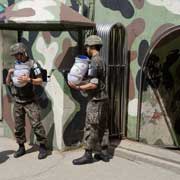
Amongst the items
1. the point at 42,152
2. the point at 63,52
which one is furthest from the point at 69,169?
the point at 63,52

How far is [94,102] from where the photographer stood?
20.6ft

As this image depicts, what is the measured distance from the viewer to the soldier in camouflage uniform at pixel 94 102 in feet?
20.1

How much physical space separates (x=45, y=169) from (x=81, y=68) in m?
1.49

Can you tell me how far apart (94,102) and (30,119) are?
1070mm

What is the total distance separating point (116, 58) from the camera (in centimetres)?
750

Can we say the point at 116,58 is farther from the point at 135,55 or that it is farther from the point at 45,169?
the point at 45,169

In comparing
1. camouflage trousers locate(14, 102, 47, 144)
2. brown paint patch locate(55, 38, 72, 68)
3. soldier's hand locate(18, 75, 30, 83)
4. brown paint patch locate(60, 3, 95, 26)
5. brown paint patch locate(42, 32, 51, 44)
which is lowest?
camouflage trousers locate(14, 102, 47, 144)

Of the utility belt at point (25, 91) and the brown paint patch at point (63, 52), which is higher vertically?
the brown paint patch at point (63, 52)

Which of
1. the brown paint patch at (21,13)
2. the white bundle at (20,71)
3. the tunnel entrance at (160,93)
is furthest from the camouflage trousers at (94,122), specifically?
the tunnel entrance at (160,93)

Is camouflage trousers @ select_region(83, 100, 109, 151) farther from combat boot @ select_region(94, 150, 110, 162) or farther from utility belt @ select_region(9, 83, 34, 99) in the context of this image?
utility belt @ select_region(9, 83, 34, 99)

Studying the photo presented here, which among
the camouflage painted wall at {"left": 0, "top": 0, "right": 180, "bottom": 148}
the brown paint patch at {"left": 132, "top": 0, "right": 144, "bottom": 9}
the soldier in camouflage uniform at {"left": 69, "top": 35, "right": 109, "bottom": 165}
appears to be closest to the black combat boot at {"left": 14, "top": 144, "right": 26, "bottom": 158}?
the camouflage painted wall at {"left": 0, "top": 0, "right": 180, "bottom": 148}

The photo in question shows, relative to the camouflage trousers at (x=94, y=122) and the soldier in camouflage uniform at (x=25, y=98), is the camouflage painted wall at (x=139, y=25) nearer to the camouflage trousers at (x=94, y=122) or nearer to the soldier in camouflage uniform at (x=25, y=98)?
the camouflage trousers at (x=94, y=122)

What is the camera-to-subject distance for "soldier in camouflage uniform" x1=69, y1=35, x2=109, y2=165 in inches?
242

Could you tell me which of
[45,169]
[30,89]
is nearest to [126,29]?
[30,89]
